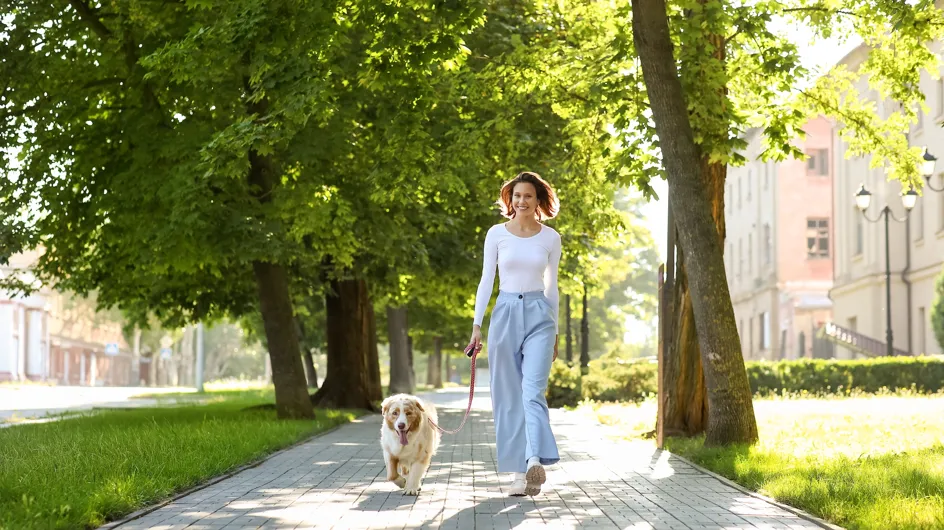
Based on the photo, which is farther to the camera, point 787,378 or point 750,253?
point 750,253

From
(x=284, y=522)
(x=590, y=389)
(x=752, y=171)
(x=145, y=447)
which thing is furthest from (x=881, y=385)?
(x=752, y=171)

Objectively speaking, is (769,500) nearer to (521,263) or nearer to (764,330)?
(521,263)

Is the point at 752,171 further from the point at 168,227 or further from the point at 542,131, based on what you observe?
the point at 168,227

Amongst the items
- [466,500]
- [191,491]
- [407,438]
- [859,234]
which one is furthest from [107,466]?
[859,234]

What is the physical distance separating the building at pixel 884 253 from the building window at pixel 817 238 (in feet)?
27.5

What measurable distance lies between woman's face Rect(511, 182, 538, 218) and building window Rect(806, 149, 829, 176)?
61755 mm

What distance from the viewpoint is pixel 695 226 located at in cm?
1426

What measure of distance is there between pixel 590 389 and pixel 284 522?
25495mm

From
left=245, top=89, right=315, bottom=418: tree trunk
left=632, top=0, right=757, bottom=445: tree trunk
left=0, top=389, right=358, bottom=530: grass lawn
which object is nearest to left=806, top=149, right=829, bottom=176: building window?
left=245, top=89, right=315, bottom=418: tree trunk

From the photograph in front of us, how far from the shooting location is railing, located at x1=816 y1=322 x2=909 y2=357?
52000mm

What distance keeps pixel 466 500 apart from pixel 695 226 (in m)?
5.44

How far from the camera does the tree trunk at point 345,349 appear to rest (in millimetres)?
28422

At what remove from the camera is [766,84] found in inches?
698

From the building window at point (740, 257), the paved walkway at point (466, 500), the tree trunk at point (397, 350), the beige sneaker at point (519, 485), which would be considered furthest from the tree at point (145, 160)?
the building window at point (740, 257)
